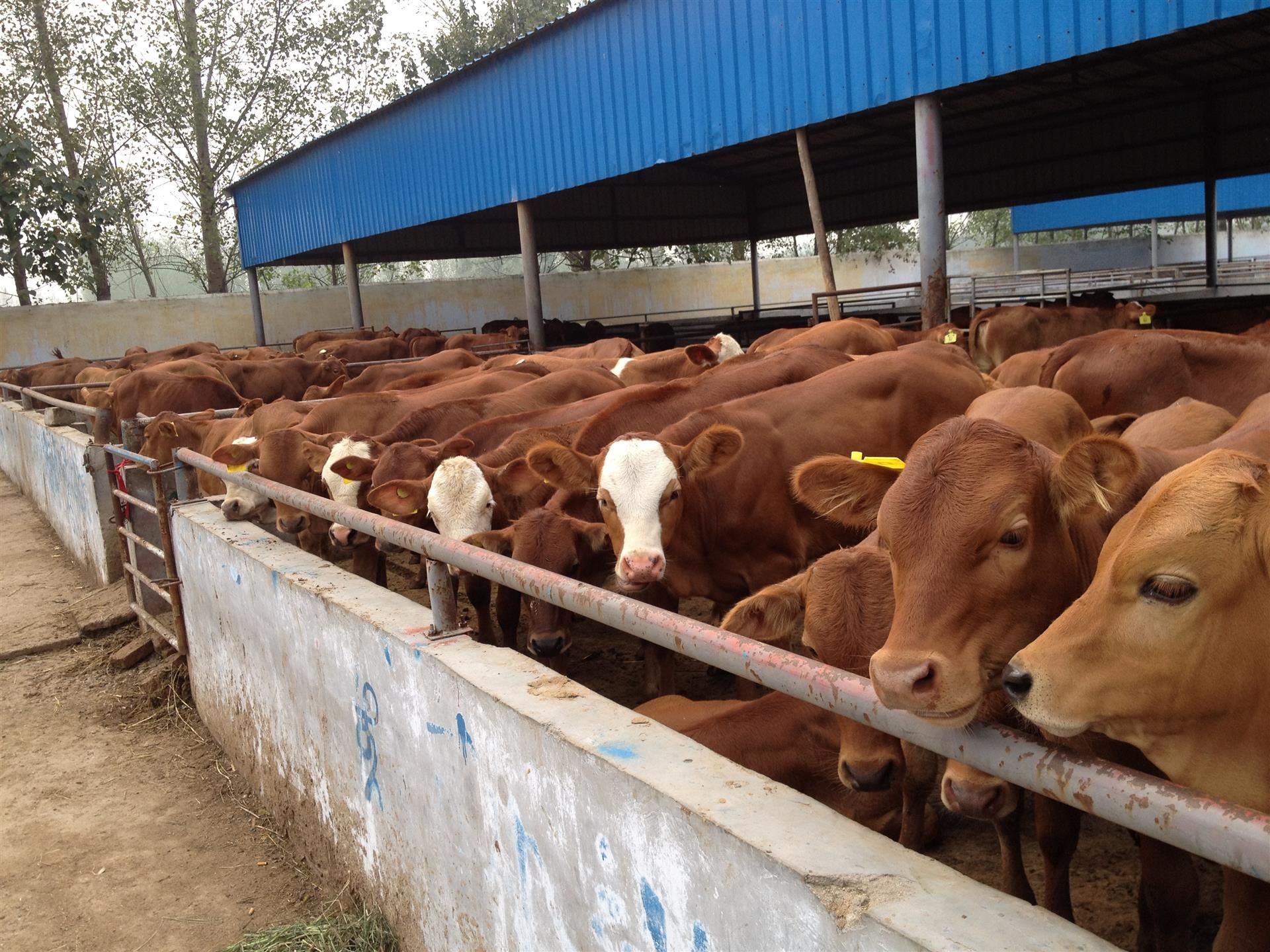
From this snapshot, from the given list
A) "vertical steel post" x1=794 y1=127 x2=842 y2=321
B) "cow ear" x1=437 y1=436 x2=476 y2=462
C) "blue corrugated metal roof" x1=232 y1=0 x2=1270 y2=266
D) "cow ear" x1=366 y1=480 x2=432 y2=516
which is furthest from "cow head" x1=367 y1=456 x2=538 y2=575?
"vertical steel post" x1=794 y1=127 x2=842 y2=321

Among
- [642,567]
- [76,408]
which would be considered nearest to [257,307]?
[76,408]

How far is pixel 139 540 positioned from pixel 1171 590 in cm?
635

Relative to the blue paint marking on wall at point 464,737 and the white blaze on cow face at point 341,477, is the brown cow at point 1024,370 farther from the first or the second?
the blue paint marking on wall at point 464,737

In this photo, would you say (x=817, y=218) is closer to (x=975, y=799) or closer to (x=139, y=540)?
(x=139, y=540)

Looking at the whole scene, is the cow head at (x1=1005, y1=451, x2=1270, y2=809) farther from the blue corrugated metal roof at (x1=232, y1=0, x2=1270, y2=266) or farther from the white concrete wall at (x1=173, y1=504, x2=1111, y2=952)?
the blue corrugated metal roof at (x1=232, y1=0, x2=1270, y2=266)

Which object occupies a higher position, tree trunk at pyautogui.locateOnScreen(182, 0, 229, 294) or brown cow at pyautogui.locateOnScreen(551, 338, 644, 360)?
tree trunk at pyautogui.locateOnScreen(182, 0, 229, 294)

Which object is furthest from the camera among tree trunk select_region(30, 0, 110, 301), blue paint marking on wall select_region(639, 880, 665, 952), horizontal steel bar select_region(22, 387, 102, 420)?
tree trunk select_region(30, 0, 110, 301)

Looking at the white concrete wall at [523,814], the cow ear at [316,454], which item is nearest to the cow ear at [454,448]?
the cow ear at [316,454]

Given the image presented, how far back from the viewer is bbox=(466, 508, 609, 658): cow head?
441cm

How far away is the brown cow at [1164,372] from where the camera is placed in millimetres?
6102

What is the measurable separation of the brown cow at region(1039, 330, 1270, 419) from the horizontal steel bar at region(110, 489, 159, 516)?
5.80 m

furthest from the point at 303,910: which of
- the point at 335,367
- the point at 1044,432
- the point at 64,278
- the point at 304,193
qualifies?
the point at 64,278

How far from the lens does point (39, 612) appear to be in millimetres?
8172

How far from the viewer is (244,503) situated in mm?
5496
